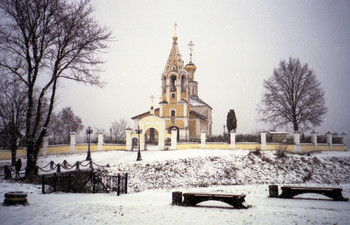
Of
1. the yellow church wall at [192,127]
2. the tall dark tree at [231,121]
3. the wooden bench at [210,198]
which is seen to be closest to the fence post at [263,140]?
the tall dark tree at [231,121]

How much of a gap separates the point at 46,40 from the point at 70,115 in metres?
37.9

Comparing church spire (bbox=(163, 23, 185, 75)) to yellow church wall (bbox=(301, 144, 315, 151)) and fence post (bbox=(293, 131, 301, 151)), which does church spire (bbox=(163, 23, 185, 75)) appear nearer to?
fence post (bbox=(293, 131, 301, 151))

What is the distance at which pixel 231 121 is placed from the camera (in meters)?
35.6

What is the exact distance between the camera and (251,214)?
6328 mm

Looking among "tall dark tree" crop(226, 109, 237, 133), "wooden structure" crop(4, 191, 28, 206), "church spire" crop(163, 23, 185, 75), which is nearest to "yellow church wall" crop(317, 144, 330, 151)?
"tall dark tree" crop(226, 109, 237, 133)

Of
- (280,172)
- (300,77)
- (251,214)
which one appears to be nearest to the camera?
(251,214)

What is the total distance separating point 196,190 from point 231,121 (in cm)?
2526

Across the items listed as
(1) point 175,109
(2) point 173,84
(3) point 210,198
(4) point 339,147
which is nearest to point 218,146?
(1) point 175,109

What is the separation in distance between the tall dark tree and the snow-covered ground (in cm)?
1271

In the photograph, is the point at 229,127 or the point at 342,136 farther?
the point at 229,127

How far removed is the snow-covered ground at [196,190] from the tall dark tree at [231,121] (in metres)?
12.7

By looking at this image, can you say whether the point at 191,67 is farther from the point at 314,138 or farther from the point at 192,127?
the point at 314,138

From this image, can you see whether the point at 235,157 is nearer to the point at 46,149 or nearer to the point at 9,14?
the point at 46,149

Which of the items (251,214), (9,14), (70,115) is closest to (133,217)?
(251,214)
